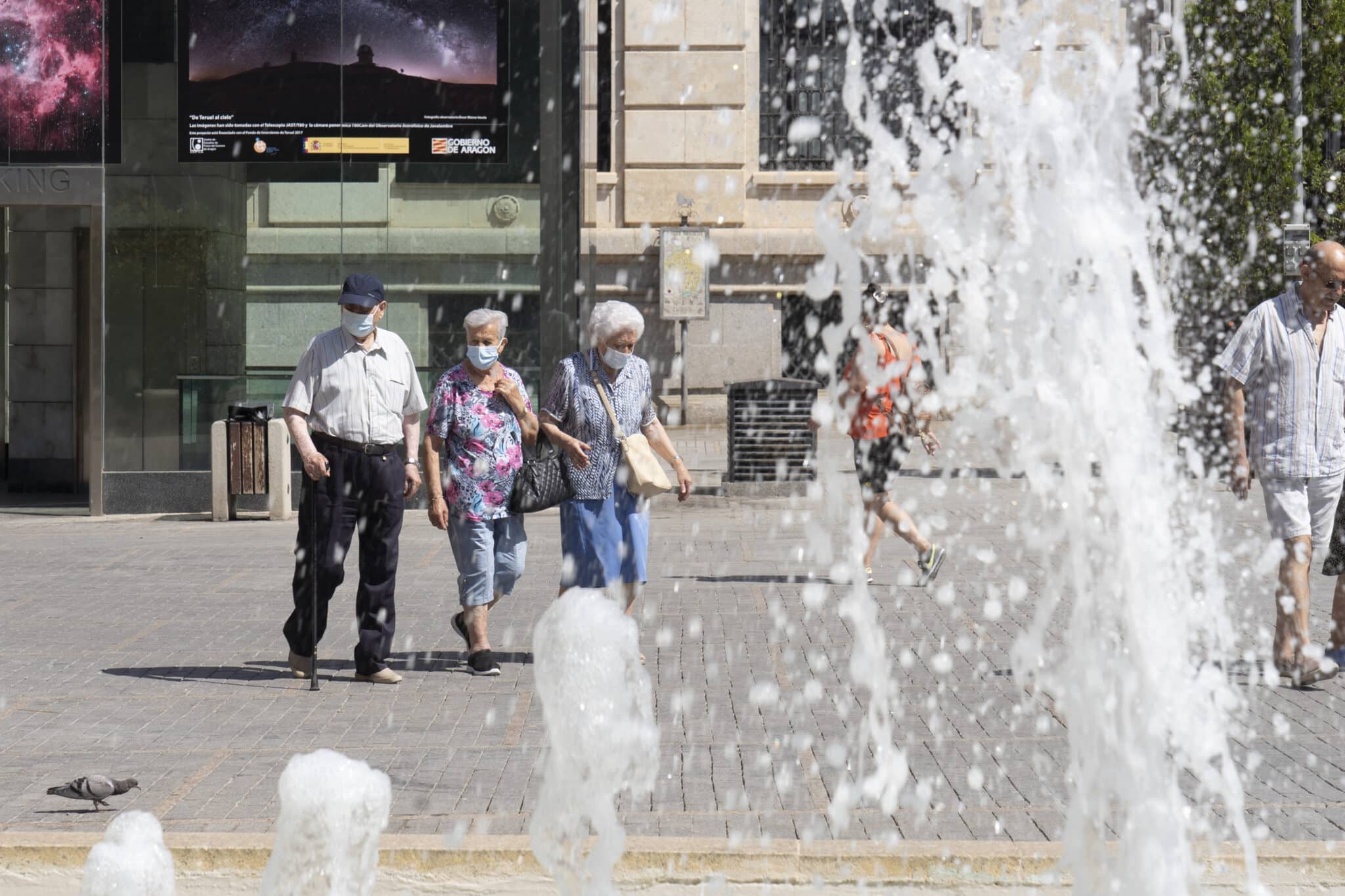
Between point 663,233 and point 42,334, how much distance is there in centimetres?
1020

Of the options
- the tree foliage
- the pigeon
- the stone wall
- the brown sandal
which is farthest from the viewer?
the stone wall

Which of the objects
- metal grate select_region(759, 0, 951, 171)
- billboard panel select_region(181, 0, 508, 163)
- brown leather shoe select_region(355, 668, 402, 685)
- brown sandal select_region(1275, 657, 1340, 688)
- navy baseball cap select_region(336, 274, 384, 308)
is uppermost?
metal grate select_region(759, 0, 951, 171)

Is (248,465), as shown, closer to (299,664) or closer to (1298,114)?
(299,664)

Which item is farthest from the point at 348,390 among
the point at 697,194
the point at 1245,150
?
the point at 697,194

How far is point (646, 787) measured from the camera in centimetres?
538

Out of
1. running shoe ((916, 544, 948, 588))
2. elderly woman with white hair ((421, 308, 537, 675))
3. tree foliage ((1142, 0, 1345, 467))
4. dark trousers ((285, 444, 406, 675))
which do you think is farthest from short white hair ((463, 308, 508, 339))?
tree foliage ((1142, 0, 1345, 467))

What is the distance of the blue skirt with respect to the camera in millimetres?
8039

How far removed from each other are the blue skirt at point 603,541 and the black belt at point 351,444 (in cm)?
87

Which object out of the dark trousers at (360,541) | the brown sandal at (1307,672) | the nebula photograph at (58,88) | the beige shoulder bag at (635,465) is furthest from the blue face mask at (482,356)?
the nebula photograph at (58,88)

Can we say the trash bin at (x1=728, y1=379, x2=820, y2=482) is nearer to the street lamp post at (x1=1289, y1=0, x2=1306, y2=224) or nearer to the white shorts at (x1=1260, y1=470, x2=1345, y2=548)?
the street lamp post at (x1=1289, y1=0, x2=1306, y2=224)

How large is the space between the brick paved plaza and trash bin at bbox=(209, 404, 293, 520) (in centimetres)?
330

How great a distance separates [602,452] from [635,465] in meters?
0.17

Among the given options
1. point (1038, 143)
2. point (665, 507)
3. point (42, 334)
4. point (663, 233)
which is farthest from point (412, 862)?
point (663, 233)

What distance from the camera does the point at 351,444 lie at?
789cm
